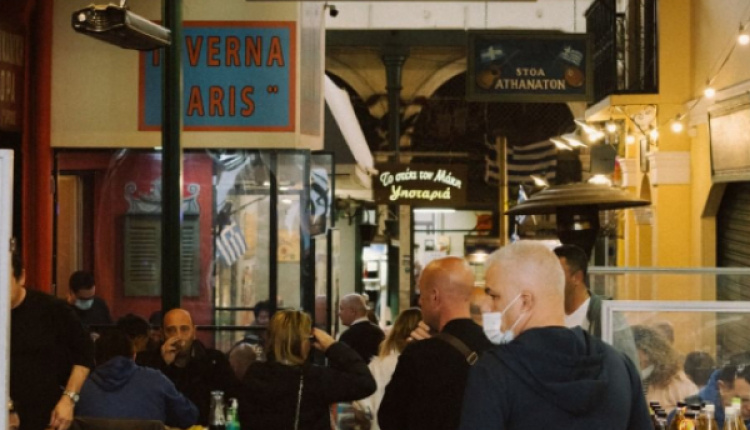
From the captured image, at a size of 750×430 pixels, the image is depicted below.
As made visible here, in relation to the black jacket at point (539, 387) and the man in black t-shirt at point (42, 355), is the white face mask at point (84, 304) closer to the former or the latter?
the man in black t-shirt at point (42, 355)

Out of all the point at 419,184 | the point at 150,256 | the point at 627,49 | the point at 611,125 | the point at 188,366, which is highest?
the point at 627,49

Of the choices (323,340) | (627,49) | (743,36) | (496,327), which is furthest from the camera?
(627,49)

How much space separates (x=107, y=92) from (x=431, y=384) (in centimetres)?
588

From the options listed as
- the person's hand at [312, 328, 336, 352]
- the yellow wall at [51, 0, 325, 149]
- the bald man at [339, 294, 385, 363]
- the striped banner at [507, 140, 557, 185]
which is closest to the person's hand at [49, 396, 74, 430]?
the person's hand at [312, 328, 336, 352]

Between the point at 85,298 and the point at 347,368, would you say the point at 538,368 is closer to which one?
the point at 347,368

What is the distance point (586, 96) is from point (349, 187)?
6747 mm

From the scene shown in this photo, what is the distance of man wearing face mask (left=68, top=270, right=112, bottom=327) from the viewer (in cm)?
1002

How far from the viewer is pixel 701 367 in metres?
6.32

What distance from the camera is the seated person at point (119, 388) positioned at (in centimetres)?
623

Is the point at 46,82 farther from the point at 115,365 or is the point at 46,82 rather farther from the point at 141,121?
the point at 115,365

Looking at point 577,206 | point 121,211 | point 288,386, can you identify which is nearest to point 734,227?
point 577,206

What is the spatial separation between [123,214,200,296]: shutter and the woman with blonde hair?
3.21m

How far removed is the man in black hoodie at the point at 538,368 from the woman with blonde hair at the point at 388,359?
12.4 feet

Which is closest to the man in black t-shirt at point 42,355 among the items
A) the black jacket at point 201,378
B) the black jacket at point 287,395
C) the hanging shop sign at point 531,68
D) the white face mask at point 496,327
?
the black jacket at point 287,395
